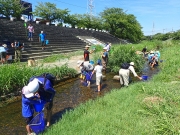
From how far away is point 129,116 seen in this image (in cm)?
481

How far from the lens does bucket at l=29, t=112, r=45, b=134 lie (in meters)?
4.55

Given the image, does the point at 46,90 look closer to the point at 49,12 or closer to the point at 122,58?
the point at 122,58

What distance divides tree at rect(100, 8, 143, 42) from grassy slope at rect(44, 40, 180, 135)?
4412 cm

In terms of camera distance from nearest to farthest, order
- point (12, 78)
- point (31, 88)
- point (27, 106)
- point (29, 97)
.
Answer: point (31, 88) < point (29, 97) < point (27, 106) < point (12, 78)

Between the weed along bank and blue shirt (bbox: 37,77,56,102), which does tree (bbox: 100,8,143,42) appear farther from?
blue shirt (bbox: 37,77,56,102)

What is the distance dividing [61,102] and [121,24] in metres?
44.8

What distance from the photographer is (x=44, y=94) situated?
4.80m

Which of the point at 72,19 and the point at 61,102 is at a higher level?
the point at 72,19

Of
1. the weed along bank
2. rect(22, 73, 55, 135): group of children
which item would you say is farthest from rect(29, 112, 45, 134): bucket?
the weed along bank

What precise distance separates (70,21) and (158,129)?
45.1 metres

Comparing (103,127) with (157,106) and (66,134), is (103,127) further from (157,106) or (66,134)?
(157,106)

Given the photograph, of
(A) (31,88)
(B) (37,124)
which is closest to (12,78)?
(B) (37,124)

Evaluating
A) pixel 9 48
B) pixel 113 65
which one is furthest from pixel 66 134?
pixel 9 48

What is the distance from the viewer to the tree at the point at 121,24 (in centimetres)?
4934
